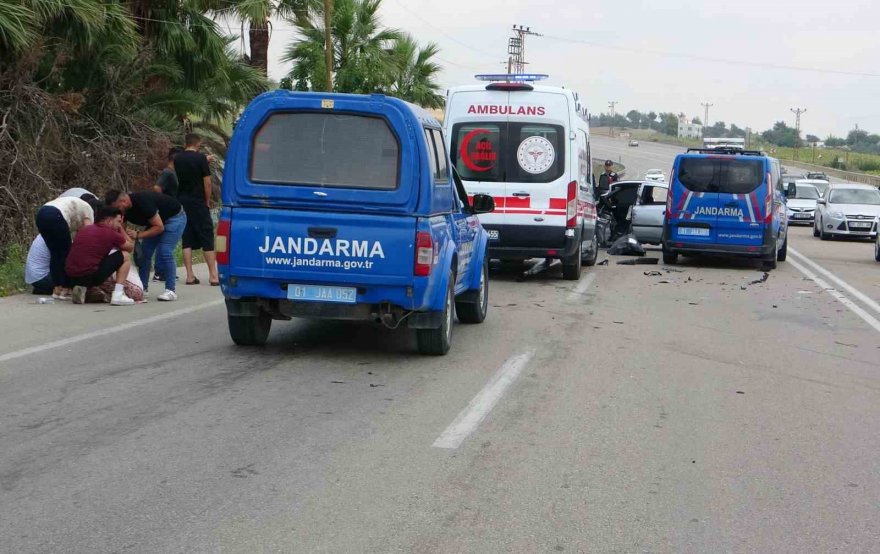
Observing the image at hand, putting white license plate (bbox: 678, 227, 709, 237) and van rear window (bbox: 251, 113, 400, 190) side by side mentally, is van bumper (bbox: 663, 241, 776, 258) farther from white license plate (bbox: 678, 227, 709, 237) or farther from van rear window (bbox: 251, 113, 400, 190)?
van rear window (bbox: 251, 113, 400, 190)

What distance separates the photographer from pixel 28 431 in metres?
6.68

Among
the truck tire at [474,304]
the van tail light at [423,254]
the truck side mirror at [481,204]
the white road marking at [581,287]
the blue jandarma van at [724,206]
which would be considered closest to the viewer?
the van tail light at [423,254]

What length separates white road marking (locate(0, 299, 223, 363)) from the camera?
9.34 m

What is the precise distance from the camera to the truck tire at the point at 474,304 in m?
11.7

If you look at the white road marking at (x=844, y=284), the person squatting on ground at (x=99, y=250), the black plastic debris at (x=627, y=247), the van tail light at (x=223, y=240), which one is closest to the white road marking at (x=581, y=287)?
the white road marking at (x=844, y=284)

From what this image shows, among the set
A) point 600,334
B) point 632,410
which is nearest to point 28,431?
point 632,410

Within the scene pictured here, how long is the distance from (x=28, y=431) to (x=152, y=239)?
21.6ft

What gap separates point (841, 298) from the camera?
1593 centimetres

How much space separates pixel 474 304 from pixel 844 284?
29.0ft

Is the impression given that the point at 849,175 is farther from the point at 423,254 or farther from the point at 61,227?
the point at 423,254

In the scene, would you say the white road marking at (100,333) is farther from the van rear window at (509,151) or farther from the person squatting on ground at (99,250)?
the van rear window at (509,151)

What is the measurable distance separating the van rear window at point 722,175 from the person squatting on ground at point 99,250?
11395 millimetres

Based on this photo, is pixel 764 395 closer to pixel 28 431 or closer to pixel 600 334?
pixel 600 334

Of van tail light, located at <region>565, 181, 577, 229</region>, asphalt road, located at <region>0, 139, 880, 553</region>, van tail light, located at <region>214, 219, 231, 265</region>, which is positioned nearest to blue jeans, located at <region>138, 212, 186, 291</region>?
asphalt road, located at <region>0, 139, 880, 553</region>
